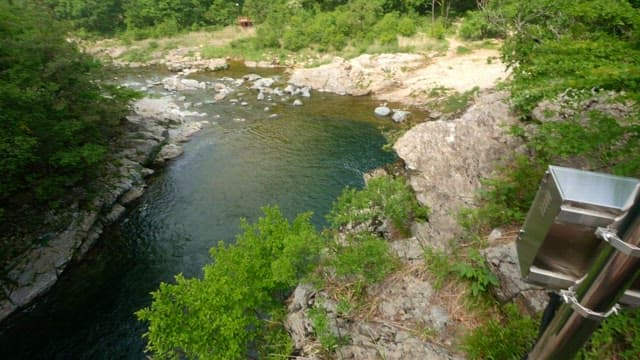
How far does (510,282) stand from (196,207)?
918 cm

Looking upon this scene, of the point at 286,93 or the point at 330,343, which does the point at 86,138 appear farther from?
the point at 286,93

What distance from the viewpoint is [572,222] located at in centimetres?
109

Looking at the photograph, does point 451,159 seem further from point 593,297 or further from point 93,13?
point 93,13

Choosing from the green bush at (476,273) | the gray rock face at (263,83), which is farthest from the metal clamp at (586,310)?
the gray rock face at (263,83)

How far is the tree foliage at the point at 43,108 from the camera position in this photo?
7699 mm

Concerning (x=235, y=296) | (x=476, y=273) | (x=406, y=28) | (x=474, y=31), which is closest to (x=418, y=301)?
(x=476, y=273)

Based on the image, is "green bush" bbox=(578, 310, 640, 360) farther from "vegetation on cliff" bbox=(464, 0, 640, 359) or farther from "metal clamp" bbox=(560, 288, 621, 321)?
"metal clamp" bbox=(560, 288, 621, 321)

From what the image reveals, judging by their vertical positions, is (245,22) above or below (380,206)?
below

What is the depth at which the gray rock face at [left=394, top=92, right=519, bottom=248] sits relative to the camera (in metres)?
7.02

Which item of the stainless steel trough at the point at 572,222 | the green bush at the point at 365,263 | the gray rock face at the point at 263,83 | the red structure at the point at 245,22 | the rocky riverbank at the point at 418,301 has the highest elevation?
the stainless steel trough at the point at 572,222

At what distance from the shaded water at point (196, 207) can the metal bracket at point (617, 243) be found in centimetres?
807

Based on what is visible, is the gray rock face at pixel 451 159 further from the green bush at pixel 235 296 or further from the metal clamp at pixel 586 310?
the metal clamp at pixel 586 310

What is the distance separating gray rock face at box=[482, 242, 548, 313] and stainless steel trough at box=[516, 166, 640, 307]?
11.8 feet

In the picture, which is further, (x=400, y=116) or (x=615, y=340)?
(x=400, y=116)
